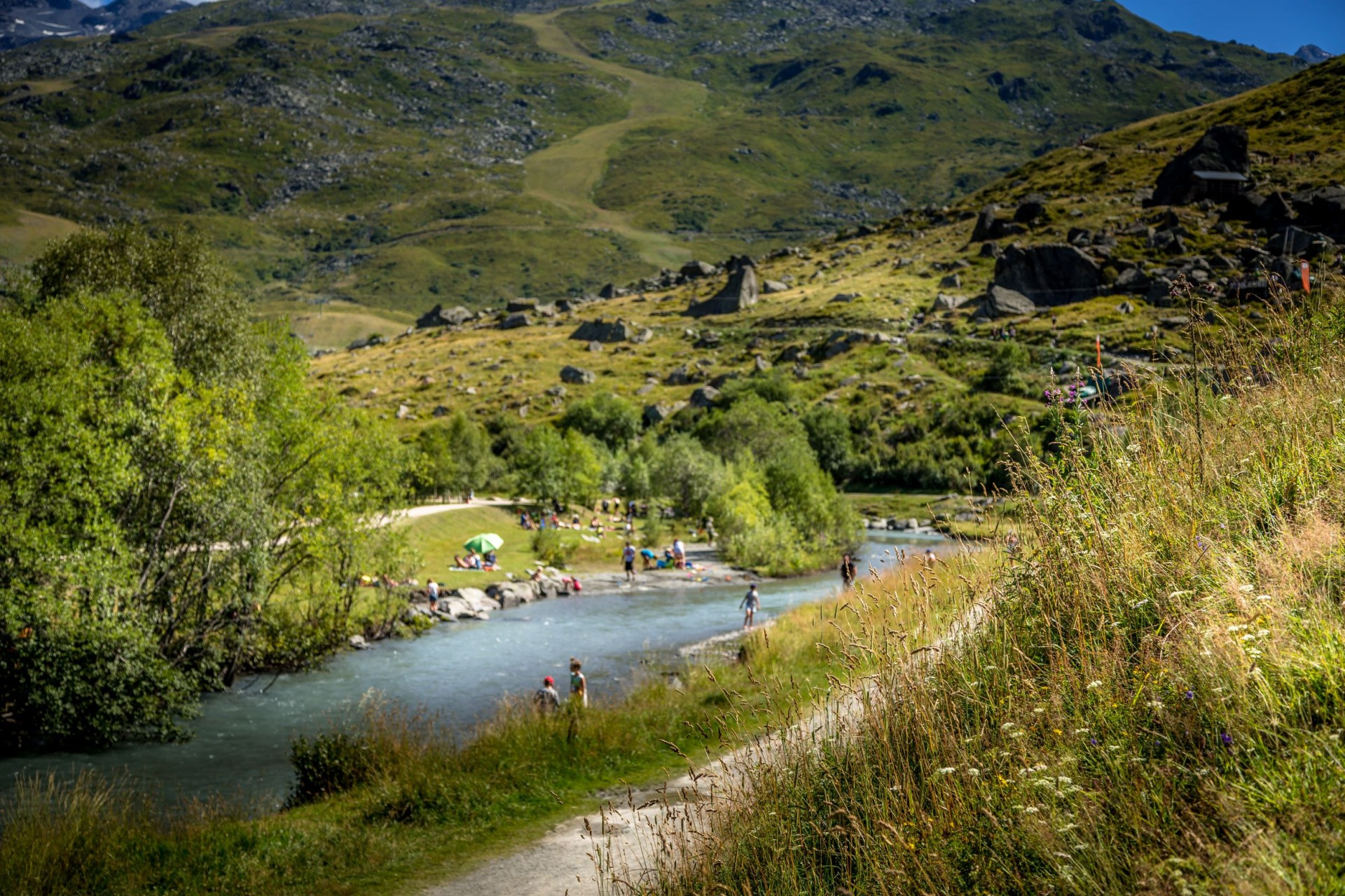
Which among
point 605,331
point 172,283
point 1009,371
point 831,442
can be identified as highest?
point 172,283

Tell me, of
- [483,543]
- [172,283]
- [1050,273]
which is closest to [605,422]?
[483,543]

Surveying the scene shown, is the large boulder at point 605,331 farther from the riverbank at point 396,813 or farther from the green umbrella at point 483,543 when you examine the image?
the riverbank at point 396,813

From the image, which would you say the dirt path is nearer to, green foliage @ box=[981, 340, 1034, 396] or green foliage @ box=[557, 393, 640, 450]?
green foliage @ box=[981, 340, 1034, 396]

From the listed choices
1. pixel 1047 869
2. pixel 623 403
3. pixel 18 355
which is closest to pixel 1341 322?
pixel 1047 869

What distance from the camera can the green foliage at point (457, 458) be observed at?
224 ft

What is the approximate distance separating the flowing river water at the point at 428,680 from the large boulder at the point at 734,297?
114507mm

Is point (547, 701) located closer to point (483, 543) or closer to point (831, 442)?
point (483, 543)

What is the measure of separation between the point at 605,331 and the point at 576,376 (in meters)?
27.1

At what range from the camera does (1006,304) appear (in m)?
114

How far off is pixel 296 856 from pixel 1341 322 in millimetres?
12334

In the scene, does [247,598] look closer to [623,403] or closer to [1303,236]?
[623,403]

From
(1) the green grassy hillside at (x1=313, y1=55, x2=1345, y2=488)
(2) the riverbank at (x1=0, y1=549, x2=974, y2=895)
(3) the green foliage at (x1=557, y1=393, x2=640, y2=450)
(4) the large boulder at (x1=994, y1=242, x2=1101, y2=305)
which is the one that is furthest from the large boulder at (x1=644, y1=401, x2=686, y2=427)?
(2) the riverbank at (x1=0, y1=549, x2=974, y2=895)

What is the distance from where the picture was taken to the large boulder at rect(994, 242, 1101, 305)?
110 m

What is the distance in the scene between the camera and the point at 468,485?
244ft
